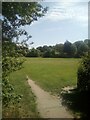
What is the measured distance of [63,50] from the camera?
42.1 feet

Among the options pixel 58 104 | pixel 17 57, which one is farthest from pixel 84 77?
pixel 17 57

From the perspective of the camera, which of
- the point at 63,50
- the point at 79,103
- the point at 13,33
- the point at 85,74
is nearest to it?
the point at 13,33

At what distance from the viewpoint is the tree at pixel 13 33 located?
247 inches

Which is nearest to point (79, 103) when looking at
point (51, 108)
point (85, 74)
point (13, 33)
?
point (51, 108)

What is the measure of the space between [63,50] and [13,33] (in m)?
6.37

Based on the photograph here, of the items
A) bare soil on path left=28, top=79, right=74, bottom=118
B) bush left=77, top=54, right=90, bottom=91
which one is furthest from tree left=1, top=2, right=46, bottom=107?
bush left=77, top=54, right=90, bottom=91

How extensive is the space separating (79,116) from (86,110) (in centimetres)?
70

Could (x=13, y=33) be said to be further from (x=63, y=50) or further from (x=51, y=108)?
(x=63, y=50)

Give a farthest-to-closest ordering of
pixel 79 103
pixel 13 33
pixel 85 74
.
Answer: pixel 85 74
pixel 79 103
pixel 13 33

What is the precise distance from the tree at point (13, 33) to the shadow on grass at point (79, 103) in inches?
109

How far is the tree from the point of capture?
6.27m

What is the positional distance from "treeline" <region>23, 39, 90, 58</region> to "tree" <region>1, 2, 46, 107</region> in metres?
0.35

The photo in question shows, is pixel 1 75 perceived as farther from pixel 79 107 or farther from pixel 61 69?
pixel 61 69

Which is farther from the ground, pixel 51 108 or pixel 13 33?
pixel 13 33
